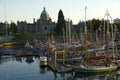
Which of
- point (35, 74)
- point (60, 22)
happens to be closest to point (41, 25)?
point (60, 22)

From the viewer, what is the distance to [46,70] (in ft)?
→ 149

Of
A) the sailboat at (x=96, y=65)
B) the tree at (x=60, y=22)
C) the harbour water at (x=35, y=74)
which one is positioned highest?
the tree at (x=60, y=22)

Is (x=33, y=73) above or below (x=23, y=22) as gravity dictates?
below

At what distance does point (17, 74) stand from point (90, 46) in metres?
25.1

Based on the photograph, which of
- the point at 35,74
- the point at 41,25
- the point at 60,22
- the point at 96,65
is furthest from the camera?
the point at 41,25

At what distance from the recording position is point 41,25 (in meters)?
141

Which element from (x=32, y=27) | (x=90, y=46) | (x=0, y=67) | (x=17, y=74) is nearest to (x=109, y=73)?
(x=17, y=74)

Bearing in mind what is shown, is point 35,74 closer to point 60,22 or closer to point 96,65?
point 96,65

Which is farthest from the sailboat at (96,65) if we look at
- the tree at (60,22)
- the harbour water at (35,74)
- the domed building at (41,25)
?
the domed building at (41,25)

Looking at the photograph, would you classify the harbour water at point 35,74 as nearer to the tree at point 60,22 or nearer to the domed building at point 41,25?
the tree at point 60,22

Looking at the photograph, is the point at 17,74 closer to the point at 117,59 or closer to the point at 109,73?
the point at 109,73

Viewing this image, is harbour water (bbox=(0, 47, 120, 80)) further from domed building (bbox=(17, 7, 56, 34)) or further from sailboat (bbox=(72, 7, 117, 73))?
domed building (bbox=(17, 7, 56, 34))

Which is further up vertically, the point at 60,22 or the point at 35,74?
the point at 60,22

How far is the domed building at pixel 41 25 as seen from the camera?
140150 millimetres
